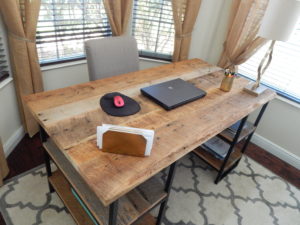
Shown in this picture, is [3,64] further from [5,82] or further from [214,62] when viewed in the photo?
[214,62]

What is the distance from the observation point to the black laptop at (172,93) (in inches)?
50.4

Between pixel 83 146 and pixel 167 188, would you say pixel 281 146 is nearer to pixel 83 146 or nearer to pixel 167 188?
pixel 167 188

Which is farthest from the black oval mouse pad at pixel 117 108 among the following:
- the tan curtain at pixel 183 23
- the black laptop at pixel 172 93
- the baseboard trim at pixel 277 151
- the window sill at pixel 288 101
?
the baseboard trim at pixel 277 151

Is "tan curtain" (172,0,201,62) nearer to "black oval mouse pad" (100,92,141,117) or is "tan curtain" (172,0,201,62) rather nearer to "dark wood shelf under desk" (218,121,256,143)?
"dark wood shelf under desk" (218,121,256,143)

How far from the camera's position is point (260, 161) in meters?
2.11

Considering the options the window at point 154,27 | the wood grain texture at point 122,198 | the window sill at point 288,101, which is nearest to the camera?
the wood grain texture at point 122,198

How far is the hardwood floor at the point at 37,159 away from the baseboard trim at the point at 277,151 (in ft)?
0.13

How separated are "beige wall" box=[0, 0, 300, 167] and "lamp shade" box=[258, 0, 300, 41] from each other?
925 millimetres

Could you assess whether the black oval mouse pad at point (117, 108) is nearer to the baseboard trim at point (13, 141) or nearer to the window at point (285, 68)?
the baseboard trim at point (13, 141)

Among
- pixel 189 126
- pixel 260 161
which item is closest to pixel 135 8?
pixel 189 126

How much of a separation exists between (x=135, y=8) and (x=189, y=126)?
1.67 m

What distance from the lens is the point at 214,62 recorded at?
2428 mm

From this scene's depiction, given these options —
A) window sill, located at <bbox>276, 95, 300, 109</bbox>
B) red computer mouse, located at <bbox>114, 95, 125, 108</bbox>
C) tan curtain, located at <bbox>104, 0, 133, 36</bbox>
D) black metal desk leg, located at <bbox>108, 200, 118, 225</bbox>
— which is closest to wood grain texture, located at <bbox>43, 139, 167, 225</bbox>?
black metal desk leg, located at <bbox>108, 200, 118, 225</bbox>

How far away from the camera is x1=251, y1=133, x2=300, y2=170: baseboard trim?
2088 mm
